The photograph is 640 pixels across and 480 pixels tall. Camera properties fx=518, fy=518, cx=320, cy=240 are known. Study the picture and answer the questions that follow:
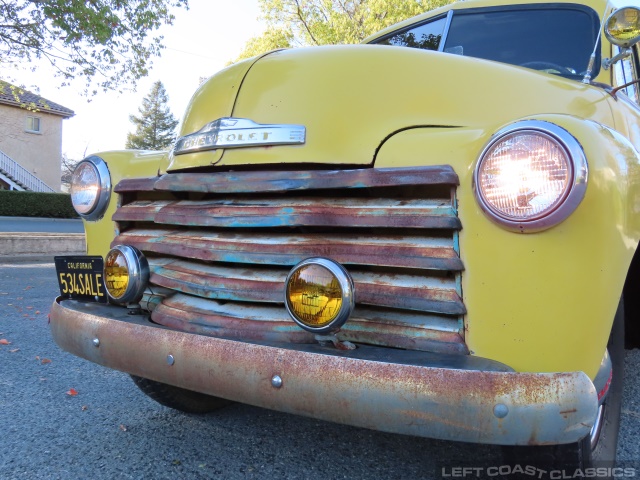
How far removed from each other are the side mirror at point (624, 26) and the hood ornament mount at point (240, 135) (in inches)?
51.3

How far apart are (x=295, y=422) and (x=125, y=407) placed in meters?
0.92

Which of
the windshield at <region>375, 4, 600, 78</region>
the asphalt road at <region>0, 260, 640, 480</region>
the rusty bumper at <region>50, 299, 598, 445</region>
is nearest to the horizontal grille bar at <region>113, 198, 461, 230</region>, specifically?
the rusty bumper at <region>50, 299, 598, 445</region>

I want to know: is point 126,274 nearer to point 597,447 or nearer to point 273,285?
point 273,285

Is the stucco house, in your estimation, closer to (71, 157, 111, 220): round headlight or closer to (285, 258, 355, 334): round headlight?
(71, 157, 111, 220): round headlight

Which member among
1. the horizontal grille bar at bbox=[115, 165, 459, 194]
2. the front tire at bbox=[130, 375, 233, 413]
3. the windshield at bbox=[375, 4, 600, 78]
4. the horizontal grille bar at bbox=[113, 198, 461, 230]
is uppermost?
the windshield at bbox=[375, 4, 600, 78]

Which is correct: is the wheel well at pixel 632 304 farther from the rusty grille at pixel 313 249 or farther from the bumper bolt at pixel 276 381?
the bumper bolt at pixel 276 381

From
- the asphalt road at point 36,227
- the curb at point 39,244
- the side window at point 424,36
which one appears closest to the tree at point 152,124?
the asphalt road at point 36,227

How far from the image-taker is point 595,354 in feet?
4.38

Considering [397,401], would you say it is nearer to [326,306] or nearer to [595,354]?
[326,306]

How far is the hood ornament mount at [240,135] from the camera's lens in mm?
1795

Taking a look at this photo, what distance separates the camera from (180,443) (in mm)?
2303

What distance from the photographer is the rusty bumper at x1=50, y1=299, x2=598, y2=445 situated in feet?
4.02

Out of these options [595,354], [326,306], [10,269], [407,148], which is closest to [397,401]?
[326,306]

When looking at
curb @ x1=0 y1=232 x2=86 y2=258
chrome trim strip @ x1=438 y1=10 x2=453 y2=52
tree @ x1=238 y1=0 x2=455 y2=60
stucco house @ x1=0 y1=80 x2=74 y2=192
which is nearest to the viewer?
chrome trim strip @ x1=438 y1=10 x2=453 y2=52
